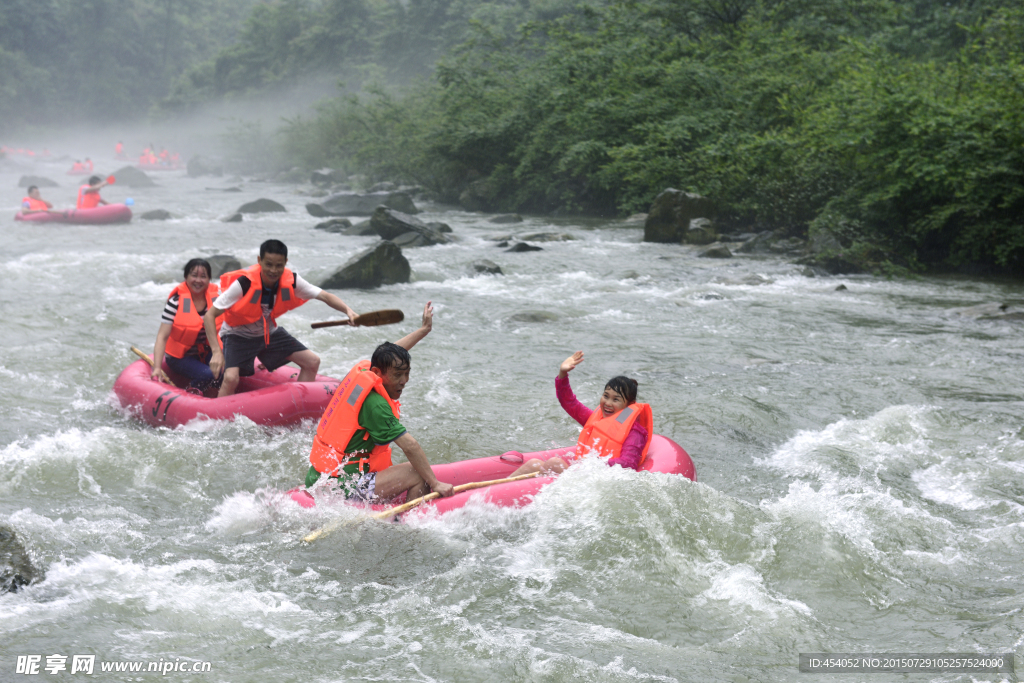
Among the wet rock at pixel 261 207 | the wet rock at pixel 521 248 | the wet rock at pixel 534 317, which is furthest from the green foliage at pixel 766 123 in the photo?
the wet rock at pixel 534 317

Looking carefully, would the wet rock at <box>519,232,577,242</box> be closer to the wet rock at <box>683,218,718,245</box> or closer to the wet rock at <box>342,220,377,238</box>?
the wet rock at <box>683,218,718,245</box>

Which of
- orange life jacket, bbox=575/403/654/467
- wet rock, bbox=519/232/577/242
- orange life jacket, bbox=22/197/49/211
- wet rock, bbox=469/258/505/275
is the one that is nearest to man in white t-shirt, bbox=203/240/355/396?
orange life jacket, bbox=575/403/654/467

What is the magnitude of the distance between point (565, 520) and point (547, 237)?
11.6 metres

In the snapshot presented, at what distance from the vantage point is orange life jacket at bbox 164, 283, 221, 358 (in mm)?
6367

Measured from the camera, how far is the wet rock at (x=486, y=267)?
1262 cm

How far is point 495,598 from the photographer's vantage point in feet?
12.8

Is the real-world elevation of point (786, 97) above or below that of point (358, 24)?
below

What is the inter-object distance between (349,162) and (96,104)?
42.3 meters

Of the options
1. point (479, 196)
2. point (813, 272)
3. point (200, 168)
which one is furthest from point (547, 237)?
point (200, 168)

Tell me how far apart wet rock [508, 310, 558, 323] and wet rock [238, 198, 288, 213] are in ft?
43.1

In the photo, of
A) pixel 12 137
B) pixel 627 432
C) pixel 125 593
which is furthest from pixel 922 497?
pixel 12 137

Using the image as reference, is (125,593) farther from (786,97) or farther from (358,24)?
(358,24)

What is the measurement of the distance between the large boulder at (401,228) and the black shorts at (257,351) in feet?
29.4

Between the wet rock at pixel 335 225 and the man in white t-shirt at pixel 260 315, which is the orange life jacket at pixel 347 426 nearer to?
the man in white t-shirt at pixel 260 315
